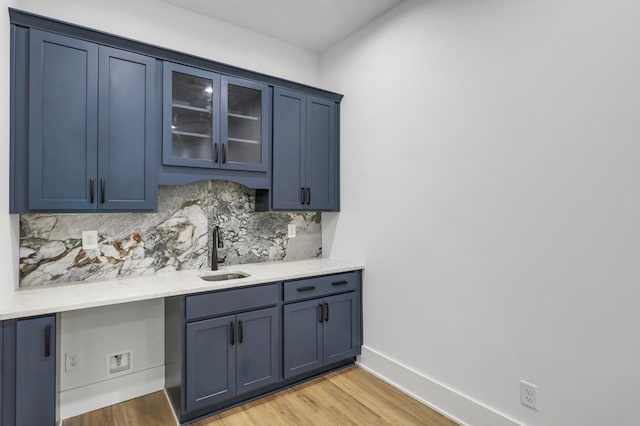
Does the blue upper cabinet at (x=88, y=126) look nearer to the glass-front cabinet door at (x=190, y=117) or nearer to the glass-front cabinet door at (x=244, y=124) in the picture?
the glass-front cabinet door at (x=190, y=117)

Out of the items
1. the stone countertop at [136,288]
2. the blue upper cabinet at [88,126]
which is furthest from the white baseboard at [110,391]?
the blue upper cabinet at [88,126]

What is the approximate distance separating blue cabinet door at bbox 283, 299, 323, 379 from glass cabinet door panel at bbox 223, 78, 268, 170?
1181 mm

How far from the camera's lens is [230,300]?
224cm

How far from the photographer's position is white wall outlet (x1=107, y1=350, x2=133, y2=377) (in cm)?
233

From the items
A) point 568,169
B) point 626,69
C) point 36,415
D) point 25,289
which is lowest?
point 36,415

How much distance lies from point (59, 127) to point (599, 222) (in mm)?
2927

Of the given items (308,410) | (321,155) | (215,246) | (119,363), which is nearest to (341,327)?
(308,410)

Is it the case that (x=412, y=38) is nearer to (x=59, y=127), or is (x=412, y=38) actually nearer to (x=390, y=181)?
(x=390, y=181)

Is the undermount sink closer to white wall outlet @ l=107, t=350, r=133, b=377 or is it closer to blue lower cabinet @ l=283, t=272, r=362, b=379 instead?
blue lower cabinet @ l=283, t=272, r=362, b=379

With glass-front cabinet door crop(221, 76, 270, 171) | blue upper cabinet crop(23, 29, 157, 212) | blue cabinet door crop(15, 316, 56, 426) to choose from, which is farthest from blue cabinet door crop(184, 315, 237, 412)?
glass-front cabinet door crop(221, 76, 270, 171)

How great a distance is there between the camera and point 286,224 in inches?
129

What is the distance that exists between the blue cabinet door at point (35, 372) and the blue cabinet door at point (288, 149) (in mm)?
1662

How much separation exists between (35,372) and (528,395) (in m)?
2.57

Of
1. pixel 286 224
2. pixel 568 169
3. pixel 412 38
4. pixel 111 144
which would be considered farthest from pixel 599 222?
pixel 111 144
